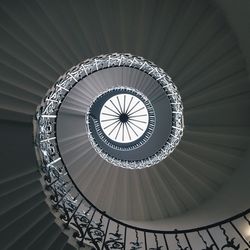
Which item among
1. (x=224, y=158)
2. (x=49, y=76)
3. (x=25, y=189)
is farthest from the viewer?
(x=224, y=158)

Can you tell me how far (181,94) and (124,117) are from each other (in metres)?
6.96

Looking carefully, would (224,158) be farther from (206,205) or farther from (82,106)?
(82,106)

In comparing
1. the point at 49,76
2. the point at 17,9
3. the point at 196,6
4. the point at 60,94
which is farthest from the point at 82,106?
the point at 196,6

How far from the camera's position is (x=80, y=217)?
560 centimetres

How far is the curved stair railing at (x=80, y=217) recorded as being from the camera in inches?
186

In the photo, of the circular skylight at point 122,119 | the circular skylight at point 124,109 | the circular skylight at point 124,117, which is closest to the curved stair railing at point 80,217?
the circular skylight at point 124,109

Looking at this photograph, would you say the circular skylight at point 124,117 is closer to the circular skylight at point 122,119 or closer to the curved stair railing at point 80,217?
the circular skylight at point 122,119

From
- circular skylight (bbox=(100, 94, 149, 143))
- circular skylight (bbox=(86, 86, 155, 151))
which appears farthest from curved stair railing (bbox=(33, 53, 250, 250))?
circular skylight (bbox=(100, 94, 149, 143))

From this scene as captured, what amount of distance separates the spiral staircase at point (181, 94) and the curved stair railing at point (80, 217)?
0.16 m

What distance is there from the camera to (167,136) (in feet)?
34.5

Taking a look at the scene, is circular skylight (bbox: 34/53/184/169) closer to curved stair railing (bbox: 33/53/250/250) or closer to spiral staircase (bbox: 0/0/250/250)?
curved stair railing (bbox: 33/53/250/250)

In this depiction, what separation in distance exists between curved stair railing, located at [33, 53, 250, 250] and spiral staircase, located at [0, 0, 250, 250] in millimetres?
156

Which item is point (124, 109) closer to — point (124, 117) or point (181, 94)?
point (124, 117)

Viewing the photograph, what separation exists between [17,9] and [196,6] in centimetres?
398
